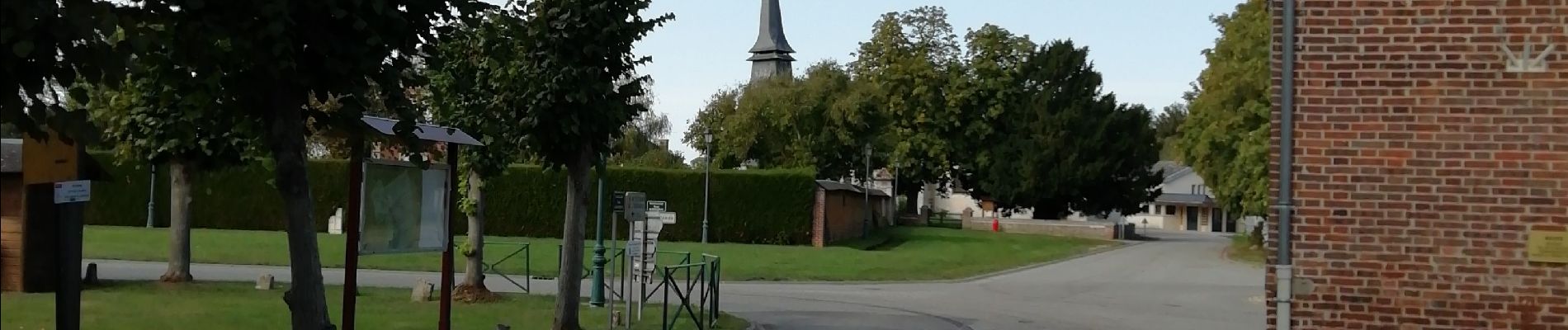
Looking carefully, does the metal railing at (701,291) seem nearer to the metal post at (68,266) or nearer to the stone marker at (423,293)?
the stone marker at (423,293)

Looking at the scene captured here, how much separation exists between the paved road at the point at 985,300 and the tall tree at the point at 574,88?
3936 mm

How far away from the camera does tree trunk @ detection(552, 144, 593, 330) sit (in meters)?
14.8

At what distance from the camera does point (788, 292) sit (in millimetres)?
24234

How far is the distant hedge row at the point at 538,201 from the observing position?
1671 inches

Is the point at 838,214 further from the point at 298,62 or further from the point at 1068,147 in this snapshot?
the point at 298,62

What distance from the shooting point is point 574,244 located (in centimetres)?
1501

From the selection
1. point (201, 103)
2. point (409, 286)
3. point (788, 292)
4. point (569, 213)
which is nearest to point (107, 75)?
point (201, 103)

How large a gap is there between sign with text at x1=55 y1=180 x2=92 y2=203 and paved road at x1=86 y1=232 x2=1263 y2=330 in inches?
457

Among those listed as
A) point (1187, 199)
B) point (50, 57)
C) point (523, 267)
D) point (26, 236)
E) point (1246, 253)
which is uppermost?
point (1187, 199)

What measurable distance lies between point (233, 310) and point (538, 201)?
27.8 m

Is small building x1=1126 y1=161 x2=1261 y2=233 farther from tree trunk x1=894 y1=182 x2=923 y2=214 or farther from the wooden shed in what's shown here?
the wooden shed

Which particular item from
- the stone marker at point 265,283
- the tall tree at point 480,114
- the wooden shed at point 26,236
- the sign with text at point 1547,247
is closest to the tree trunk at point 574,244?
the tall tree at point 480,114

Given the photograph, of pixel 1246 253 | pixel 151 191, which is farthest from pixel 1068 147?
pixel 151 191

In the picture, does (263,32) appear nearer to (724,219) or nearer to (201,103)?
(201,103)
